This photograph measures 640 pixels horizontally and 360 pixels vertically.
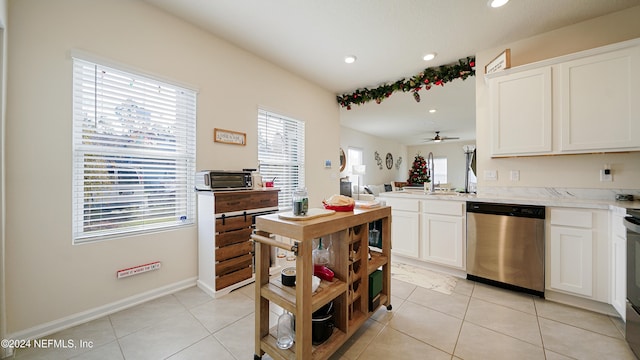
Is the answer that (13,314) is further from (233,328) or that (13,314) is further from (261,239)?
(261,239)

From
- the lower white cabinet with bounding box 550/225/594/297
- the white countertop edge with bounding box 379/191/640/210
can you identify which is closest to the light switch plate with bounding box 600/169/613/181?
the white countertop edge with bounding box 379/191/640/210

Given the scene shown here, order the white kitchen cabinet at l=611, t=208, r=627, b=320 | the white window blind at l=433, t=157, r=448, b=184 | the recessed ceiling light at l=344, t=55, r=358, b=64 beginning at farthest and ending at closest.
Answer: the white window blind at l=433, t=157, r=448, b=184
the recessed ceiling light at l=344, t=55, r=358, b=64
the white kitchen cabinet at l=611, t=208, r=627, b=320

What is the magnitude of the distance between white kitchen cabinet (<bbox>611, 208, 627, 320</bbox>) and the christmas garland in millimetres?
2094

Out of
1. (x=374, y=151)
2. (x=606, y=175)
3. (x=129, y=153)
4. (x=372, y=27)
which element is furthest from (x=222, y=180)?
(x=374, y=151)

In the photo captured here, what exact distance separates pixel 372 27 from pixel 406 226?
2.39 meters

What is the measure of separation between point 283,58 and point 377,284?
295 cm

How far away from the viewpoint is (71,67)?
1811 millimetres

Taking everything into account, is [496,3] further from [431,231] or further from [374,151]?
[374,151]

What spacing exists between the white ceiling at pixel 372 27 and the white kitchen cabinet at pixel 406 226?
1911 mm

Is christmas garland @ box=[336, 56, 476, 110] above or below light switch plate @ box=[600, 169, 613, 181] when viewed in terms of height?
above

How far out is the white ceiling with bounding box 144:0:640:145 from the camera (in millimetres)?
2123

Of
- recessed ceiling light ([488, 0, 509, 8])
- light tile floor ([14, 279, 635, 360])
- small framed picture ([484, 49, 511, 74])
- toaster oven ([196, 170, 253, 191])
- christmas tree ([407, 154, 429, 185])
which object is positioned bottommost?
light tile floor ([14, 279, 635, 360])

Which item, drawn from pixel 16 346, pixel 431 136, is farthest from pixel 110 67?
pixel 431 136

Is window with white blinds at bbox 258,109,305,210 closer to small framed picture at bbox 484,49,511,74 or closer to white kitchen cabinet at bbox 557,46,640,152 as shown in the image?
small framed picture at bbox 484,49,511,74
